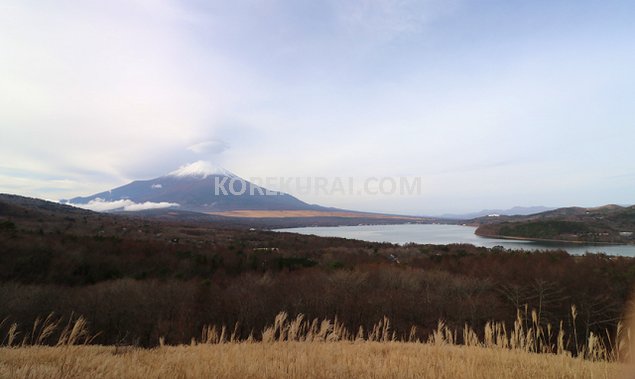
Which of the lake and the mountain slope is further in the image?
the mountain slope

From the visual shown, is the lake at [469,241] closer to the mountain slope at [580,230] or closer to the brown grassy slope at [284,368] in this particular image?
the mountain slope at [580,230]

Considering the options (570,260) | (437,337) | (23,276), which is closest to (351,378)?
(437,337)

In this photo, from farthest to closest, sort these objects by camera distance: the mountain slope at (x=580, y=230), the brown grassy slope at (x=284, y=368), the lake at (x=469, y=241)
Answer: the mountain slope at (x=580, y=230)
the lake at (x=469, y=241)
the brown grassy slope at (x=284, y=368)

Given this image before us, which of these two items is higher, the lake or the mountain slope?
the mountain slope

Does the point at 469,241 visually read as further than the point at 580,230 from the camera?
No

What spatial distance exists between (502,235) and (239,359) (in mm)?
124517

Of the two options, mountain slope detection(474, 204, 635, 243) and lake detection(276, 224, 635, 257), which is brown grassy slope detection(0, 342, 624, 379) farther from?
mountain slope detection(474, 204, 635, 243)

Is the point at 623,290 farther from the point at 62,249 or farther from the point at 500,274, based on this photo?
the point at 62,249

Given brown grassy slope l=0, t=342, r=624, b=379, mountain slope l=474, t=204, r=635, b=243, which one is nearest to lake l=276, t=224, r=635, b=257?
Result: mountain slope l=474, t=204, r=635, b=243

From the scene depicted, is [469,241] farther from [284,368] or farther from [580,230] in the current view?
[284,368]

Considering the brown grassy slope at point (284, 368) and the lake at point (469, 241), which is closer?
the brown grassy slope at point (284, 368)

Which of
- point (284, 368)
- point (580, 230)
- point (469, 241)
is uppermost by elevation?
point (284, 368)

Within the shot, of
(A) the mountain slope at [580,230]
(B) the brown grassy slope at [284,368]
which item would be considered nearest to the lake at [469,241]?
(A) the mountain slope at [580,230]

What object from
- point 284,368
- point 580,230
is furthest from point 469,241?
point 284,368
